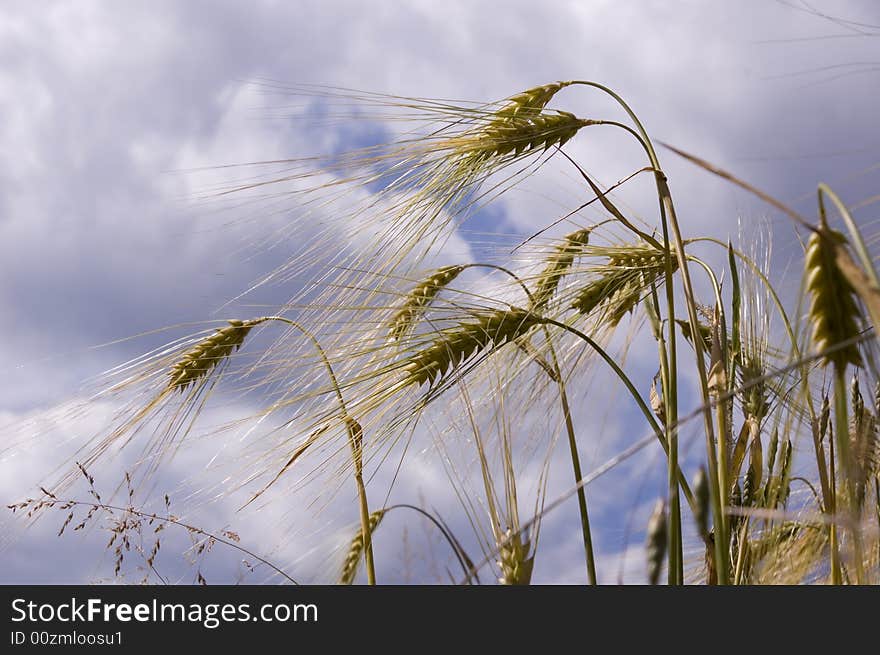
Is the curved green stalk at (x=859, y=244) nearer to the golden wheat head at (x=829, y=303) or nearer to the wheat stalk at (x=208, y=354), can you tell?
the golden wheat head at (x=829, y=303)

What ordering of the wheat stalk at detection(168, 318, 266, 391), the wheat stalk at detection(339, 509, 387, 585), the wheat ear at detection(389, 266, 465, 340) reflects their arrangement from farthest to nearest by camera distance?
the wheat stalk at detection(339, 509, 387, 585) < the wheat stalk at detection(168, 318, 266, 391) < the wheat ear at detection(389, 266, 465, 340)

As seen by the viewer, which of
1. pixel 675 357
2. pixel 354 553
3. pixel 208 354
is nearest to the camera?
pixel 675 357

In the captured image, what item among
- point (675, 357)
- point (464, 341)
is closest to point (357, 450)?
point (464, 341)

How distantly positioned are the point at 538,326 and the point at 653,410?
351mm

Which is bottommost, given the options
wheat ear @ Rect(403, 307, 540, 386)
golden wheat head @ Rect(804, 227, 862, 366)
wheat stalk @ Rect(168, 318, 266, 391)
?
golden wheat head @ Rect(804, 227, 862, 366)

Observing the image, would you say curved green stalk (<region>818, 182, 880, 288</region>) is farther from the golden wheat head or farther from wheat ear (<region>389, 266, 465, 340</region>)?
wheat ear (<region>389, 266, 465, 340</region>)

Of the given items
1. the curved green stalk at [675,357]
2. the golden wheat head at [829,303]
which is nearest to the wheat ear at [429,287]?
the curved green stalk at [675,357]

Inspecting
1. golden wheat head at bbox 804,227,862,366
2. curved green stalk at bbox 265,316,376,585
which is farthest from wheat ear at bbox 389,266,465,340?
golden wheat head at bbox 804,227,862,366

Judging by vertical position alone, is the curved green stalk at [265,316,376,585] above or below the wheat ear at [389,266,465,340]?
below

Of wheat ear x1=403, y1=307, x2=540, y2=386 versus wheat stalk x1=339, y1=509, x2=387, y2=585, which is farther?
wheat stalk x1=339, y1=509, x2=387, y2=585

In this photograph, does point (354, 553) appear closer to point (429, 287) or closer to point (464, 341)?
point (429, 287)

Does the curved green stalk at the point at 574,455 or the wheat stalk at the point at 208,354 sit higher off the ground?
the wheat stalk at the point at 208,354
